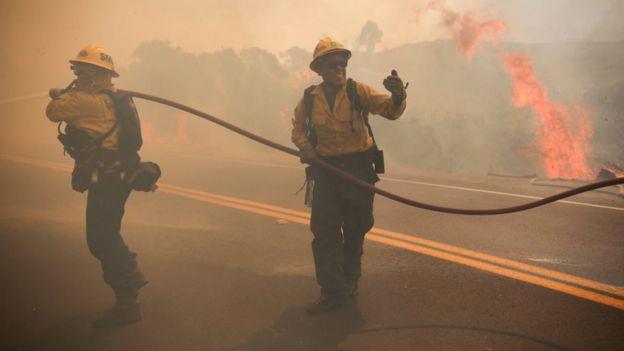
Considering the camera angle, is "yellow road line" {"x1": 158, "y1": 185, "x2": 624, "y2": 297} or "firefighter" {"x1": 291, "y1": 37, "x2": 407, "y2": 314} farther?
"yellow road line" {"x1": 158, "y1": 185, "x2": 624, "y2": 297}

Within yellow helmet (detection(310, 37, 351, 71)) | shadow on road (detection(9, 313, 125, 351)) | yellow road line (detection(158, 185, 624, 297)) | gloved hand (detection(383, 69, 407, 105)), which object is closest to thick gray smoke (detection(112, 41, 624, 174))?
yellow road line (detection(158, 185, 624, 297))

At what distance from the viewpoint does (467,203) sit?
7797 millimetres

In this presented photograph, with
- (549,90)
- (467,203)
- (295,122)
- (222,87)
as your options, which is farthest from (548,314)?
(549,90)

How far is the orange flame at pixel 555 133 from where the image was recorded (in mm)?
23844

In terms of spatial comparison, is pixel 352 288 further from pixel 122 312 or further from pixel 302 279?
pixel 122 312

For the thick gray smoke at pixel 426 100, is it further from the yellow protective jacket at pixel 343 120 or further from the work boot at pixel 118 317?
the work boot at pixel 118 317

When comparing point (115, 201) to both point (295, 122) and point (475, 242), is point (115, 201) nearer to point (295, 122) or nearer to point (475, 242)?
point (295, 122)

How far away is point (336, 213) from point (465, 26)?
103ft

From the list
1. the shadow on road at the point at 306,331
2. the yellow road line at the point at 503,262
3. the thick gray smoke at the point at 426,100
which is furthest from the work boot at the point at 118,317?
the thick gray smoke at the point at 426,100

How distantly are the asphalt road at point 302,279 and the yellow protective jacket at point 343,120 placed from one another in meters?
1.32

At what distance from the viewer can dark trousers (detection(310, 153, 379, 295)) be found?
12.6 feet

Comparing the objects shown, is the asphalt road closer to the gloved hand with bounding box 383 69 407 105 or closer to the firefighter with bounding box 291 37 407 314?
the firefighter with bounding box 291 37 407 314

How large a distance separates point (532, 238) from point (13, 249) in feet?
19.8

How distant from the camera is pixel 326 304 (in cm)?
380
